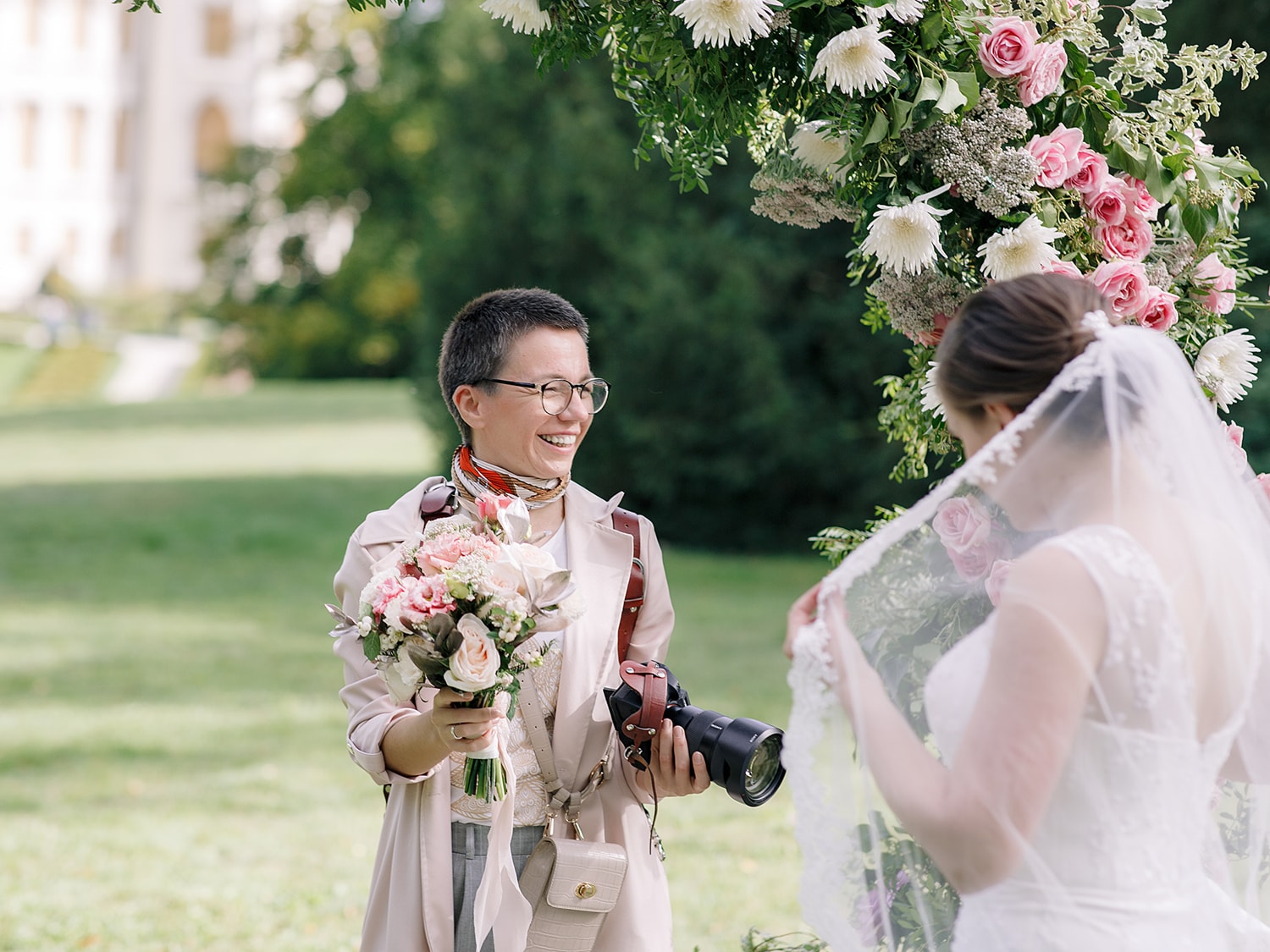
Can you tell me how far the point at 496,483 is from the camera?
124 inches

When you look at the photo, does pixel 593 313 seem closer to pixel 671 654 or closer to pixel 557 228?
pixel 557 228

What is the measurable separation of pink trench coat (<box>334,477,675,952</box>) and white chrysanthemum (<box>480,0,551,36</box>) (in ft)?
3.69

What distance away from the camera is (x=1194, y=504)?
7.79ft

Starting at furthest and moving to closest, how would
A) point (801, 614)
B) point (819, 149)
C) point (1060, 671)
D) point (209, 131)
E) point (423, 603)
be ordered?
point (209, 131) → point (819, 149) → point (423, 603) → point (801, 614) → point (1060, 671)

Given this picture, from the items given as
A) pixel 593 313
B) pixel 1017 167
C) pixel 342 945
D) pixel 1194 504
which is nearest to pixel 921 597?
pixel 1194 504

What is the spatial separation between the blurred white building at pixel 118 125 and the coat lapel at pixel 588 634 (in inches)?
2074

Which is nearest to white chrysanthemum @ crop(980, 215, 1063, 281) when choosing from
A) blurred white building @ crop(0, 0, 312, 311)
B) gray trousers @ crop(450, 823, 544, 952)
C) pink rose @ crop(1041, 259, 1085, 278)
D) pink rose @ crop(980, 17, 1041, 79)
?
pink rose @ crop(1041, 259, 1085, 278)

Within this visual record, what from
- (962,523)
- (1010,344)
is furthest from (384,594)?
(1010,344)

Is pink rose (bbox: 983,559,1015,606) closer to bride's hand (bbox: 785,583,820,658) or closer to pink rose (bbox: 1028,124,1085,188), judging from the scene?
bride's hand (bbox: 785,583,820,658)

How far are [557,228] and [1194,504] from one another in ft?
47.9

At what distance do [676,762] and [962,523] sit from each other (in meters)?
0.82

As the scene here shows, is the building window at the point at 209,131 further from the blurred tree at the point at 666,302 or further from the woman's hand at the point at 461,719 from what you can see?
the woman's hand at the point at 461,719

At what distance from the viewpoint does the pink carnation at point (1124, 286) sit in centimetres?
301

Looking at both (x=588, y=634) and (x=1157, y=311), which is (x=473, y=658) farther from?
(x=1157, y=311)
